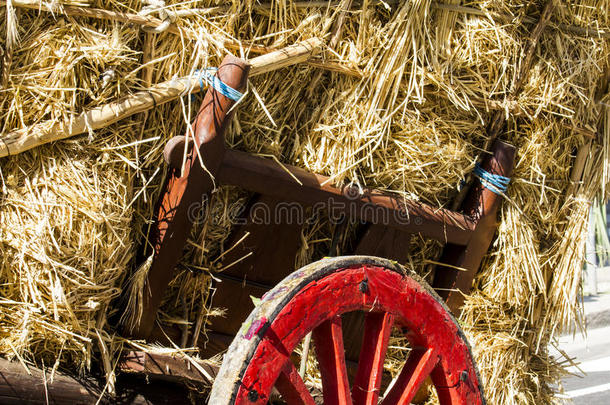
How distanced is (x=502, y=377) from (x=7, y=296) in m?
1.64

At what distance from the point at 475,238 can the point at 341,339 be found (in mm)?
789

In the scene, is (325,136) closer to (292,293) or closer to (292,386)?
(292,293)

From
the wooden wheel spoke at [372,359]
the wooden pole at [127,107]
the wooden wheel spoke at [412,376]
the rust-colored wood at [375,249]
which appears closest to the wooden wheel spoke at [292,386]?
the wooden wheel spoke at [372,359]

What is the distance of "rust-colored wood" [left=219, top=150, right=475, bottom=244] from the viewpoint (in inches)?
75.4

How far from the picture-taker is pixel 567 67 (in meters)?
2.38

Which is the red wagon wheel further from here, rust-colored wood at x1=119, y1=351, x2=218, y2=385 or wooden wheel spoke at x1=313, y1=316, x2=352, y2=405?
rust-colored wood at x1=119, y1=351, x2=218, y2=385

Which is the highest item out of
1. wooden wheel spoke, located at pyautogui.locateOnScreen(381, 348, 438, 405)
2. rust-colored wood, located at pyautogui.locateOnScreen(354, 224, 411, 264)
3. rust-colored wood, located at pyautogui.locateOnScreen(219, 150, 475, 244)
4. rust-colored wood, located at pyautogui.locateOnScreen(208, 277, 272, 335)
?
rust-colored wood, located at pyautogui.locateOnScreen(219, 150, 475, 244)

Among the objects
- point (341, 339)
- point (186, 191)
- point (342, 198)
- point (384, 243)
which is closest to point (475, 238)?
point (384, 243)

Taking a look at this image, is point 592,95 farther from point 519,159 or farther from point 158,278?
point 158,278

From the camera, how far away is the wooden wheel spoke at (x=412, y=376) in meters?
1.86

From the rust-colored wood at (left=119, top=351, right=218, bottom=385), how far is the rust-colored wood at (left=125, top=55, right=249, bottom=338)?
0.25ft

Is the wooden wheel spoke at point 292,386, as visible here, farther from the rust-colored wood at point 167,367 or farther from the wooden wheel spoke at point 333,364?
the rust-colored wood at point 167,367

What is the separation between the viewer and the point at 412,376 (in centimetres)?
188

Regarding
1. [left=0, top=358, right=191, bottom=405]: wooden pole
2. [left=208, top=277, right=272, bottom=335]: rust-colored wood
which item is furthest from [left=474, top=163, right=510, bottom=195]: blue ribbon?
[left=0, top=358, right=191, bottom=405]: wooden pole
